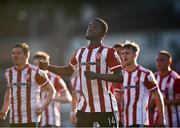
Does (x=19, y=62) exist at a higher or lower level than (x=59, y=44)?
lower

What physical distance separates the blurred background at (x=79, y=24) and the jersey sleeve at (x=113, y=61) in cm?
2706

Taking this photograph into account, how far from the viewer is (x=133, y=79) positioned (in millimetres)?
14312

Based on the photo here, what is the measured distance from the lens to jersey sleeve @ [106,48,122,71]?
12055mm

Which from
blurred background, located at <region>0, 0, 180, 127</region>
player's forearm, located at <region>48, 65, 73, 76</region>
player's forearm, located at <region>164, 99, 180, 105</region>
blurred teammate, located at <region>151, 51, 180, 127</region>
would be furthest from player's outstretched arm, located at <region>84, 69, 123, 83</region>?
blurred background, located at <region>0, 0, 180, 127</region>

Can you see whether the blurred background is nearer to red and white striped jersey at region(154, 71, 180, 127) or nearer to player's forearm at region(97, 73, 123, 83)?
red and white striped jersey at region(154, 71, 180, 127)

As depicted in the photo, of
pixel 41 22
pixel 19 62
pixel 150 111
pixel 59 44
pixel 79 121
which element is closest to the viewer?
pixel 79 121

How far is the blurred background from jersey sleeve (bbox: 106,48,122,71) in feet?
88.8

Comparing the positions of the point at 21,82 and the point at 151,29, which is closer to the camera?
the point at 21,82

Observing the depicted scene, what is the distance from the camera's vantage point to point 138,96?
1423 cm

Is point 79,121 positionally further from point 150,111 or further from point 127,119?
point 150,111

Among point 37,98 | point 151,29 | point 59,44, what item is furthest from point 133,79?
point 151,29

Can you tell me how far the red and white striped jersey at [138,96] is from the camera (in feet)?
46.5

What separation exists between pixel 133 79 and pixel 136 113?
0.57 metres

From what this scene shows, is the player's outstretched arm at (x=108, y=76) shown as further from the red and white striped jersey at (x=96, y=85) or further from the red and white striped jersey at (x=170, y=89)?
the red and white striped jersey at (x=170, y=89)
